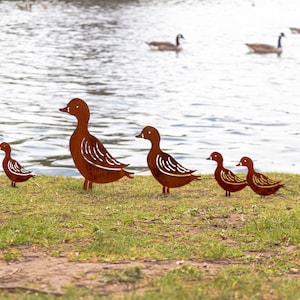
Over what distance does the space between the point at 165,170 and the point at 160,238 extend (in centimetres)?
271

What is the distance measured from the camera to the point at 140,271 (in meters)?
7.45

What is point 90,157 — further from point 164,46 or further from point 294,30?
point 294,30

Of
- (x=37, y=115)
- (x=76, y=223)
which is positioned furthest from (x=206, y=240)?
(x=37, y=115)

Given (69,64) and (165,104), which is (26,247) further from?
(69,64)

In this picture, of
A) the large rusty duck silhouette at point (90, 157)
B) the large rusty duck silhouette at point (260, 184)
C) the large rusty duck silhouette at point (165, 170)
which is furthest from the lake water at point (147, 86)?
the large rusty duck silhouette at point (260, 184)

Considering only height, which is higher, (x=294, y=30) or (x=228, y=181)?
(x=228, y=181)

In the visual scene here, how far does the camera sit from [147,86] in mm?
30062

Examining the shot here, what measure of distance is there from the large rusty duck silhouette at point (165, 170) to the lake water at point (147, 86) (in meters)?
4.43

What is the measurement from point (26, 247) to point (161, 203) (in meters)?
2.96

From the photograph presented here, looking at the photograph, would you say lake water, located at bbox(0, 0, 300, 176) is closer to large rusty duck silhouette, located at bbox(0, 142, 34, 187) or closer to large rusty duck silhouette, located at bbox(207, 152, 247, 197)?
large rusty duck silhouette, located at bbox(0, 142, 34, 187)

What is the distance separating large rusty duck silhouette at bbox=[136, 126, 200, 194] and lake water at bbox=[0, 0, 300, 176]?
443 cm

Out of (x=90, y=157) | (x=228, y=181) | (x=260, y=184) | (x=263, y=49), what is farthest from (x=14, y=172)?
(x=263, y=49)

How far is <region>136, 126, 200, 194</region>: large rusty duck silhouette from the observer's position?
454 inches

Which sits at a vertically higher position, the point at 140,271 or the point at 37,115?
the point at 140,271
